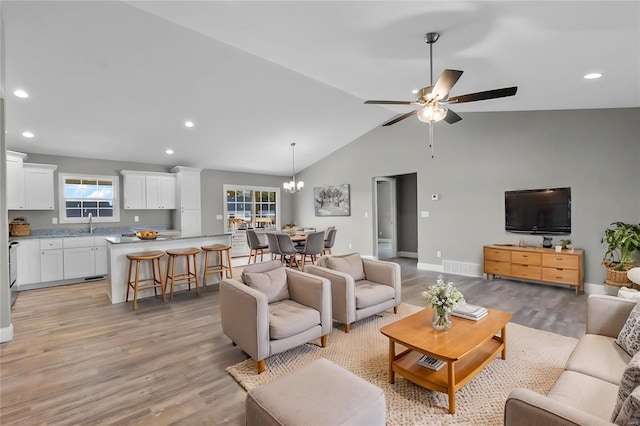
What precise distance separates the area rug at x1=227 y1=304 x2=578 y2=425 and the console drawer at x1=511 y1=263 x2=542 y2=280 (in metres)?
1.90

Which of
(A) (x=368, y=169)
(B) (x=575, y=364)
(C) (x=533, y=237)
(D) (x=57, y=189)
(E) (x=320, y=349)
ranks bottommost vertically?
(E) (x=320, y=349)

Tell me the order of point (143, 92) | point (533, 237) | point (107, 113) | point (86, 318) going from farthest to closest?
point (533, 237)
point (107, 113)
point (143, 92)
point (86, 318)

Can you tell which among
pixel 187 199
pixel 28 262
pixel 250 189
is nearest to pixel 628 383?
pixel 28 262

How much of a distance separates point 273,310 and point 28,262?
15.6 feet

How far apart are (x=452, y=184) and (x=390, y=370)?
4.58 m

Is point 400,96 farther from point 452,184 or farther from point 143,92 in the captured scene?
point 143,92

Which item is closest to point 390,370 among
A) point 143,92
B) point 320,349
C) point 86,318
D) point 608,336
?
point 320,349

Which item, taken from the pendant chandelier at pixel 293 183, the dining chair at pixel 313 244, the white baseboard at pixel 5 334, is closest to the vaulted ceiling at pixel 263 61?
the pendant chandelier at pixel 293 183

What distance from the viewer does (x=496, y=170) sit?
5.37m

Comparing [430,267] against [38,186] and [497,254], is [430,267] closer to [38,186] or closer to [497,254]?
[497,254]

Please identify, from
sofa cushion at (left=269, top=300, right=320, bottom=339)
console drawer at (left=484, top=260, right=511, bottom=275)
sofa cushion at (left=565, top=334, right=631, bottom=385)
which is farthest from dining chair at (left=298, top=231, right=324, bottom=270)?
sofa cushion at (left=565, top=334, right=631, bottom=385)

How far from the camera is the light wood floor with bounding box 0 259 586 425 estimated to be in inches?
78.4

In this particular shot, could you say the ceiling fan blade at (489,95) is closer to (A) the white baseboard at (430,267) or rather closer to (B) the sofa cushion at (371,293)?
(B) the sofa cushion at (371,293)

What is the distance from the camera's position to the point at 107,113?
Answer: 4.62 m
